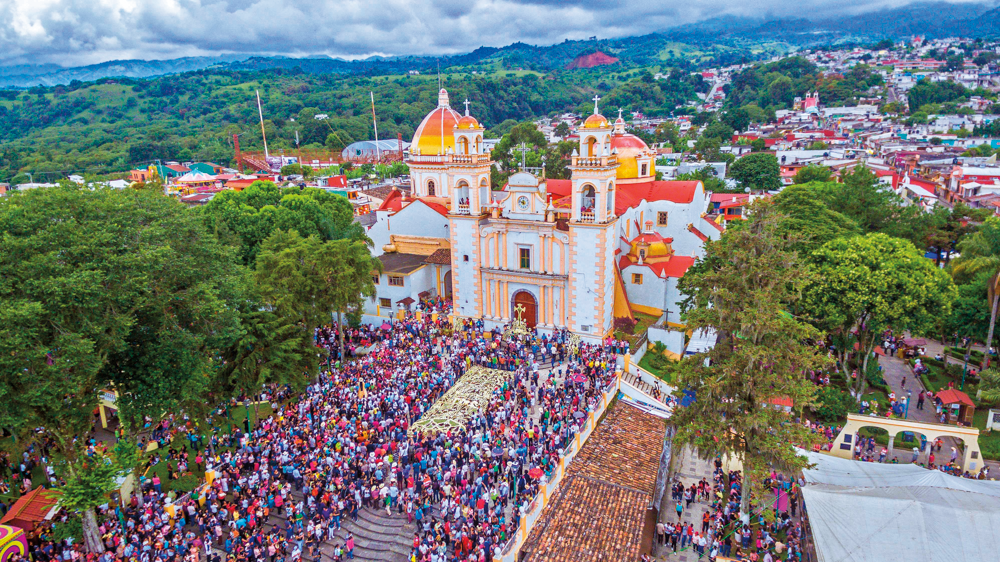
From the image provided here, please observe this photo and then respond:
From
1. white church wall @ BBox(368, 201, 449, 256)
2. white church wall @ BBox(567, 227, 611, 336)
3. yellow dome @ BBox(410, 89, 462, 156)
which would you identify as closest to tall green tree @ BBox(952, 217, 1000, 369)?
white church wall @ BBox(567, 227, 611, 336)

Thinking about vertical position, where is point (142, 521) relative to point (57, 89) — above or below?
below

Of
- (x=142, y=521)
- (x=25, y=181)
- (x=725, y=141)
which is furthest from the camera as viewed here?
(x=725, y=141)

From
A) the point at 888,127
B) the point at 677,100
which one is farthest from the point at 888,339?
the point at 677,100

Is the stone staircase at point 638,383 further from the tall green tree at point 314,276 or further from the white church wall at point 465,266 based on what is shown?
the tall green tree at point 314,276

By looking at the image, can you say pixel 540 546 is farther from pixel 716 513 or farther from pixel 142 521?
pixel 142 521

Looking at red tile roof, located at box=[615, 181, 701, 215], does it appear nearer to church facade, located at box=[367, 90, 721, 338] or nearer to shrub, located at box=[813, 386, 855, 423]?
church facade, located at box=[367, 90, 721, 338]

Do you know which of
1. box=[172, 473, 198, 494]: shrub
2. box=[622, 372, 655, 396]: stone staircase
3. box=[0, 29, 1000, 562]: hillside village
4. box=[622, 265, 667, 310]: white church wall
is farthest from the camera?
box=[622, 265, 667, 310]: white church wall
